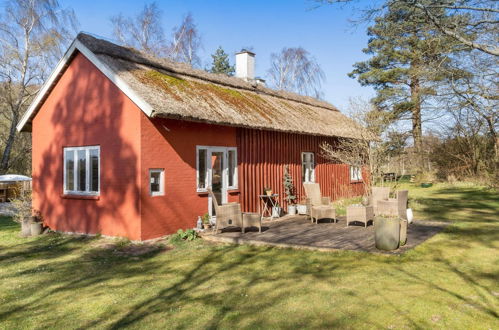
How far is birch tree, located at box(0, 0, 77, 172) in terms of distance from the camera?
22.1 m

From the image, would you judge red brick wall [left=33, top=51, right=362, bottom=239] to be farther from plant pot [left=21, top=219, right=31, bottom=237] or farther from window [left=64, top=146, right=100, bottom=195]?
plant pot [left=21, top=219, right=31, bottom=237]

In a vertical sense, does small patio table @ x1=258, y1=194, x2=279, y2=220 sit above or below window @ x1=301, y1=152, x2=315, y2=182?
below

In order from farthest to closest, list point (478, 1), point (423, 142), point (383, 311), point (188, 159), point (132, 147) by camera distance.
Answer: point (423, 142)
point (188, 159)
point (132, 147)
point (478, 1)
point (383, 311)

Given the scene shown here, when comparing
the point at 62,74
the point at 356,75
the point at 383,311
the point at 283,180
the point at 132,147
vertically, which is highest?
the point at 356,75

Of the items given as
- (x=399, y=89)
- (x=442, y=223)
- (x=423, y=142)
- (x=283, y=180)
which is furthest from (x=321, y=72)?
(x=442, y=223)

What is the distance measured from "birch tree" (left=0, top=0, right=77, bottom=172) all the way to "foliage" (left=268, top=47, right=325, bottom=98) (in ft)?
58.4

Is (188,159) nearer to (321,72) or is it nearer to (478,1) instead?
(478,1)

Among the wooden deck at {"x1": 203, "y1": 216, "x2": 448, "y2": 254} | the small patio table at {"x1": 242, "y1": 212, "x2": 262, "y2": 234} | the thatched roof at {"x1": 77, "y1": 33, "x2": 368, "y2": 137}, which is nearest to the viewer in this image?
the wooden deck at {"x1": 203, "y1": 216, "x2": 448, "y2": 254}

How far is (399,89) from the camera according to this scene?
27.7 meters

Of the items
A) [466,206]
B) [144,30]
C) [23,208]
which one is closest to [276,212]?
[23,208]

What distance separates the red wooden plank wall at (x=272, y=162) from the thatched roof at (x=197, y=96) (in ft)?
1.77

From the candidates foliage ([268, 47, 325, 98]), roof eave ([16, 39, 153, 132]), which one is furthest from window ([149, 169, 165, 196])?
foliage ([268, 47, 325, 98])

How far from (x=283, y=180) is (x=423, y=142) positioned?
18051mm

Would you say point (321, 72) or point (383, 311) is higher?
point (321, 72)
